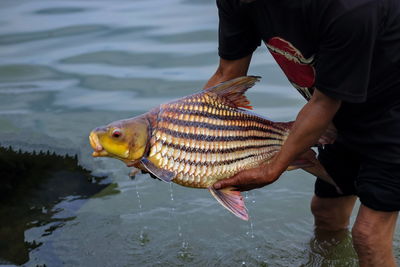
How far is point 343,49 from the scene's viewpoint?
9.61ft

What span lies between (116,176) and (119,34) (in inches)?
151

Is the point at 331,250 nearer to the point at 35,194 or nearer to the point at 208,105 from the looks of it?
the point at 208,105

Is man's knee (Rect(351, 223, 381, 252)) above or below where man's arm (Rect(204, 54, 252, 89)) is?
below

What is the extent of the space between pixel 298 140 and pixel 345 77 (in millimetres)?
396

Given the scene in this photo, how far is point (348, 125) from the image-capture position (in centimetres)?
358

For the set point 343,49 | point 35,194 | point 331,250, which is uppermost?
point 343,49

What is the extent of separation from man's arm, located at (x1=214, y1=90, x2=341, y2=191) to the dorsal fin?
0.29 metres

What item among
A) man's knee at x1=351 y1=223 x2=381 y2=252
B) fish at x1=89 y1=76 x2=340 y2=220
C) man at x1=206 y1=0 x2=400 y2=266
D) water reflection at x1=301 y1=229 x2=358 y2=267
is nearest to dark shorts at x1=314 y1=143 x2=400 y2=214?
man at x1=206 y1=0 x2=400 y2=266

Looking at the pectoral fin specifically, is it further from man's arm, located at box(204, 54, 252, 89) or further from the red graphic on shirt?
man's arm, located at box(204, 54, 252, 89)

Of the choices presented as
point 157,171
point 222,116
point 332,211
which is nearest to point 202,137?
point 222,116

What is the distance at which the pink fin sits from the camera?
126 inches

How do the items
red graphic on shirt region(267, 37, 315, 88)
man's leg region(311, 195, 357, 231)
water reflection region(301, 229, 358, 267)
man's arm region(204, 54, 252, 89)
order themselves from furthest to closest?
water reflection region(301, 229, 358, 267) < man's leg region(311, 195, 357, 231) < man's arm region(204, 54, 252, 89) < red graphic on shirt region(267, 37, 315, 88)

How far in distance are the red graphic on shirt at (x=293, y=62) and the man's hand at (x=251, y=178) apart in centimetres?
53

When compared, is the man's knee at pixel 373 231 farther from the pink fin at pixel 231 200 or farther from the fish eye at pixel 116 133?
the fish eye at pixel 116 133
